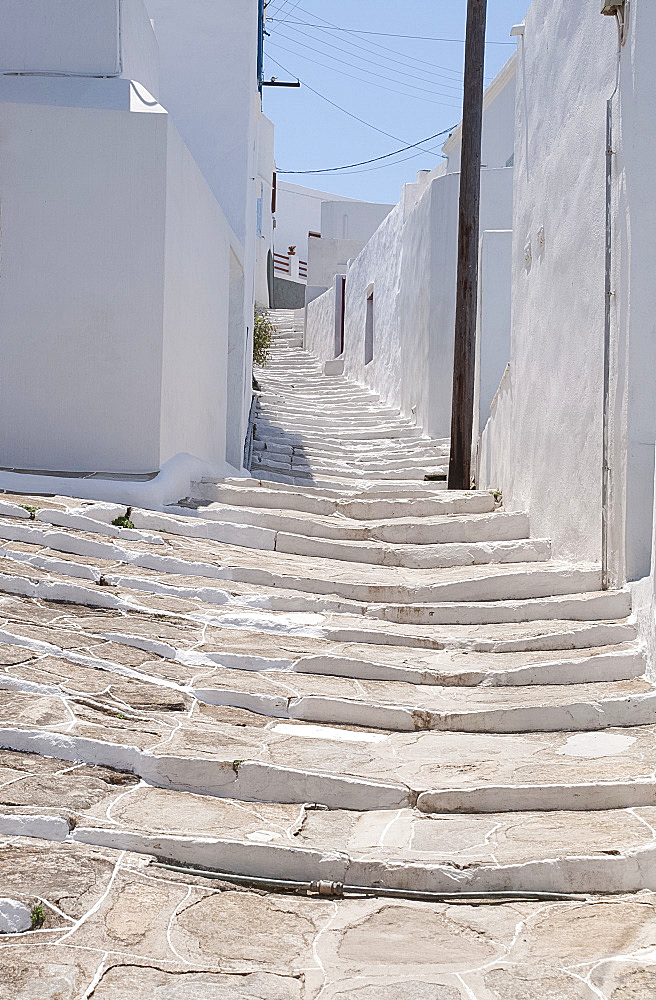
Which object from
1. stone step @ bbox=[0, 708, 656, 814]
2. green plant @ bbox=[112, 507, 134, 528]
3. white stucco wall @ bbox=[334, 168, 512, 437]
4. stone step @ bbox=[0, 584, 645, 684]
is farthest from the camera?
white stucco wall @ bbox=[334, 168, 512, 437]

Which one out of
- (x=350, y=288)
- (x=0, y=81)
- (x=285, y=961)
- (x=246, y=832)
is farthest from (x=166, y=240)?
(x=350, y=288)

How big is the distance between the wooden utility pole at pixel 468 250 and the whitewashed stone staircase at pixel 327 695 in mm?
2358

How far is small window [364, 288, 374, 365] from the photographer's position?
2039cm

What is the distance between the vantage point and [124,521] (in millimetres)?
6625

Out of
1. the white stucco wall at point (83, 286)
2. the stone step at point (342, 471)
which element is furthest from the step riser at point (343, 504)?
the stone step at point (342, 471)

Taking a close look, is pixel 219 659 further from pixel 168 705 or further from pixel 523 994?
pixel 523 994

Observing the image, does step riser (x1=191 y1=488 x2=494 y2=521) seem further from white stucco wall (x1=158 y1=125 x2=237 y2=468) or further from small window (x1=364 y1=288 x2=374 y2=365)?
small window (x1=364 y1=288 x2=374 y2=365)

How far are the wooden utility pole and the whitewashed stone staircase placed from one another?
236 cm

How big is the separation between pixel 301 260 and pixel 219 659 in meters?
39.0

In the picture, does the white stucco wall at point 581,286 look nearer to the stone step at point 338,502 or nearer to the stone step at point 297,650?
the stone step at point 338,502

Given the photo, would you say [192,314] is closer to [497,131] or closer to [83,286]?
[83,286]

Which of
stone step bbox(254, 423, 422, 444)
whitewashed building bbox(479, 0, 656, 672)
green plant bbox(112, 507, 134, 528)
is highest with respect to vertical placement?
whitewashed building bbox(479, 0, 656, 672)

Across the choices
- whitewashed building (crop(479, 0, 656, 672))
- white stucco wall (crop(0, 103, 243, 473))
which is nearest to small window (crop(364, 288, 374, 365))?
whitewashed building (crop(479, 0, 656, 672))

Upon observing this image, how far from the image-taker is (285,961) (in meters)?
2.63
